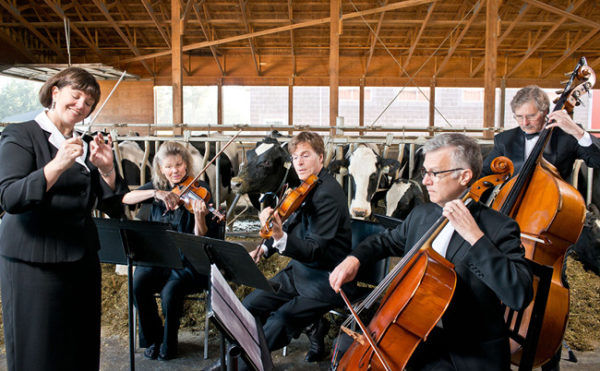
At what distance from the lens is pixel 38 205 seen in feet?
5.53

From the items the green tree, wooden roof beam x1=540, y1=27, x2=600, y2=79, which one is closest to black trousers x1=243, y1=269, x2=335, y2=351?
wooden roof beam x1=540, y1=27, x2=600, y2=79

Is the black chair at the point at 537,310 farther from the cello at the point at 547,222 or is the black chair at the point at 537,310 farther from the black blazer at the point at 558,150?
the black blazer at the point at 558,150

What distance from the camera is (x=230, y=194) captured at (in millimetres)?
6426

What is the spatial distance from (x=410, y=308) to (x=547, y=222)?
3.58 ft

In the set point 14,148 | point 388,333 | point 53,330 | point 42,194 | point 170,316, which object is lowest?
point 170,316

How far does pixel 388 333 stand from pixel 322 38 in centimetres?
1319

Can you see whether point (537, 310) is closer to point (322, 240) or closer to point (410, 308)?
point (410, 308)

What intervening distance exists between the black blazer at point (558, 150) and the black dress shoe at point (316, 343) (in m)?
1.51

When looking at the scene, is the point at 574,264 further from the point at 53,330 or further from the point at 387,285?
the point at 53,330

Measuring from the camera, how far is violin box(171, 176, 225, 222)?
3.00 m

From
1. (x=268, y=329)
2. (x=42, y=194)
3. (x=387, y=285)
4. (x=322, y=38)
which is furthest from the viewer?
(x=322, y=38)

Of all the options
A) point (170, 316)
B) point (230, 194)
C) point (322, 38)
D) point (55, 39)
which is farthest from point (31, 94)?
point (170, 316)

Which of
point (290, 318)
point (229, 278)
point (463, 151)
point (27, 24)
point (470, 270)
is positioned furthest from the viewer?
point (27, 24)

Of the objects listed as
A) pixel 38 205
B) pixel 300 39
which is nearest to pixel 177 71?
pixel 38 205
